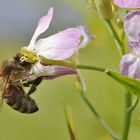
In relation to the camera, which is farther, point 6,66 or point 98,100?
point 98,100

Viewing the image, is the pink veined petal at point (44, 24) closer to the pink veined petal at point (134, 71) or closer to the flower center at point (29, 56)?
the flower center at point (29, 56)

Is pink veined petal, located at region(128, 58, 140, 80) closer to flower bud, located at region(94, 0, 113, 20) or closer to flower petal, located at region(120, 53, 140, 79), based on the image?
flower petal, located at region(120, 53, 140, 79)

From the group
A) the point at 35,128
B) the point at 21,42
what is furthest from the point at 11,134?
the point at 21,42

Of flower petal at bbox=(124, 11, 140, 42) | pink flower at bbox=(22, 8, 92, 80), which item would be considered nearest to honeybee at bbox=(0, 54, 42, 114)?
pink flower at bbox=(22, 8, 92, 80)

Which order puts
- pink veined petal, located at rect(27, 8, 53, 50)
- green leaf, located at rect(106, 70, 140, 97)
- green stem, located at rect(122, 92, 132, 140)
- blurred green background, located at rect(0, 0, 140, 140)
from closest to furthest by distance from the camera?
green leaf, located at rect(106, 70, 140, 97)
pink veined petal, located at rect(27, 8, 53, 50)
green stem, located at rect(122, 92, 132, 140)
blurred green background, located at rect(0, 0, 140, 140)

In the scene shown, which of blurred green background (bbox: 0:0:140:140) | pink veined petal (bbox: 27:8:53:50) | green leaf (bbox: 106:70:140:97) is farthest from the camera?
blurred green background (bbox: 0:0:140:140)

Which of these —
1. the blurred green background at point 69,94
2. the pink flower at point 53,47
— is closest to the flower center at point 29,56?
the pink flower at point 53,47

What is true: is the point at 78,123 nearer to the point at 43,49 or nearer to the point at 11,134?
the point at 11,134
